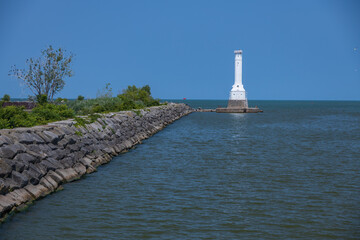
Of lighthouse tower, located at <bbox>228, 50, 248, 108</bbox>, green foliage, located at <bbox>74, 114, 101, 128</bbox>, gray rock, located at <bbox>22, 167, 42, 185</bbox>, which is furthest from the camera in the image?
lighthouse tower, located at <bbox>228, 50, 248, 108</bbox>

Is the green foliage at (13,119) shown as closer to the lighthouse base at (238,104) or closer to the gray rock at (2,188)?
the gray rock at (2,188)

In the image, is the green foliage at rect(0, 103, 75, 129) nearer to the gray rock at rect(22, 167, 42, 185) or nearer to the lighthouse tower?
the gray rock at rect(22, 167, 42, 185)

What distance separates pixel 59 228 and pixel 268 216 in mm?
5808

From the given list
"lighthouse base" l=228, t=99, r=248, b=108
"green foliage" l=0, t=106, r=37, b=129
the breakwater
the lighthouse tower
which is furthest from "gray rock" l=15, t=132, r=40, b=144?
"lighthouse base" l=228, t=99, r=248, b=108

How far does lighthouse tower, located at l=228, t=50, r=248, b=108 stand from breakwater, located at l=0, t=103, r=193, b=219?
63.6 m

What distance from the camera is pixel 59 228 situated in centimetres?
1027

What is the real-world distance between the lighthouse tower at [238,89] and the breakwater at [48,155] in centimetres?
6361

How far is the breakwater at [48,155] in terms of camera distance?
1177 centimetres

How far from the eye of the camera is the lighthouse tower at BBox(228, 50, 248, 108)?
281 ft

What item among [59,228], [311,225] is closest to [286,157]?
[311,225]

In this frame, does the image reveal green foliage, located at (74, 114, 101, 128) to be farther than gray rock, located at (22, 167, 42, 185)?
Yes

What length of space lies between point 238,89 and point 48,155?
7386cm

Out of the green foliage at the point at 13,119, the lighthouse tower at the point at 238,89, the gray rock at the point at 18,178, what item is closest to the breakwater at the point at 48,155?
the gray rock at the point at 18,178

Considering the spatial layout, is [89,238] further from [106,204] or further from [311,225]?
[311,225]
